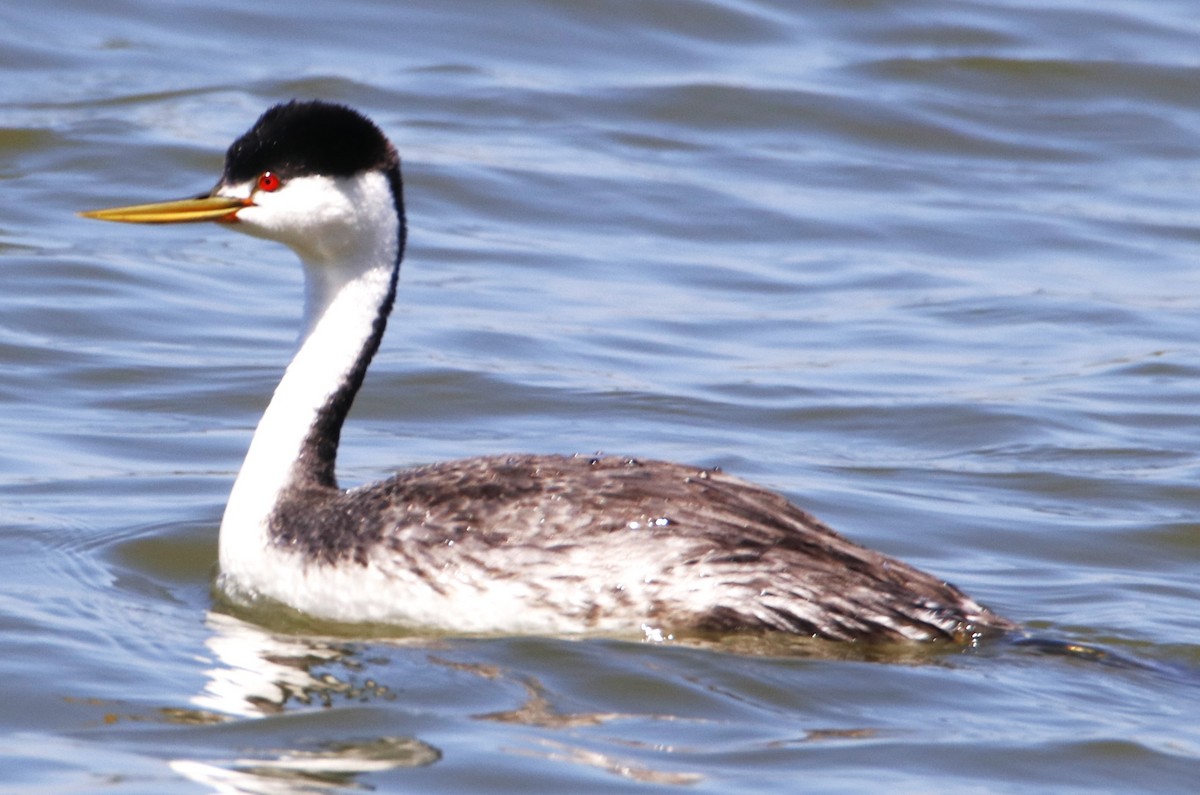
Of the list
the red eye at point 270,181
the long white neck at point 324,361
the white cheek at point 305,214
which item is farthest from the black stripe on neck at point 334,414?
the red eye at point 270,181

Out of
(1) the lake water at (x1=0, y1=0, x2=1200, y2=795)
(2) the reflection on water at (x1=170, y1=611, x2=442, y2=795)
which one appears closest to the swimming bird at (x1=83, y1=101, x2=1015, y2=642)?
(1) the lake water at (x1=0, y1=0, x2=1200, y2=795)

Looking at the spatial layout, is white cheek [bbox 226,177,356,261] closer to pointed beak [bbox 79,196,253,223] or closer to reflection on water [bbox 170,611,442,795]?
pointed beak [bbox 79,196,253,223]

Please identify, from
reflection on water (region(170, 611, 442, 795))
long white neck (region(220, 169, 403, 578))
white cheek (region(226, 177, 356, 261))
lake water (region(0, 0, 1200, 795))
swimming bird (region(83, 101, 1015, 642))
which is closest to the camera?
reflection on water (region(170, 611, 442, 795))

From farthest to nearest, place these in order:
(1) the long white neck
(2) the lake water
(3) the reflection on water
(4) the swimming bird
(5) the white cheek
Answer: (1) the long white neck < (5) the white cheek < (4) the swimming bird < (2) the lake water < (3) the reflection on water

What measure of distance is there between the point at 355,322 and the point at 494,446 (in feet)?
7.57

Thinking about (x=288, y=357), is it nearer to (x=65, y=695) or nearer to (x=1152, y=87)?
(x=65, y=695)

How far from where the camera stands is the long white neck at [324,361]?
26.0 feet

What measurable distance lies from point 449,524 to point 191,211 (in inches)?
63.3

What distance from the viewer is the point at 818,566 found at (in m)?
7.21

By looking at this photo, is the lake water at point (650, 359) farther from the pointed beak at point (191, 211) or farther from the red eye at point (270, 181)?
the red eye at point (270, 181)

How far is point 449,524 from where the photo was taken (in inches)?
289

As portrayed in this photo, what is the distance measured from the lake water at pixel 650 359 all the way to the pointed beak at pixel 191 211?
136 centimetres

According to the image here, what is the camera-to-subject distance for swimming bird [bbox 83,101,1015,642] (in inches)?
281

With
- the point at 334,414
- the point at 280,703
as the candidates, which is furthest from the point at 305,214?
the point at 280,703
